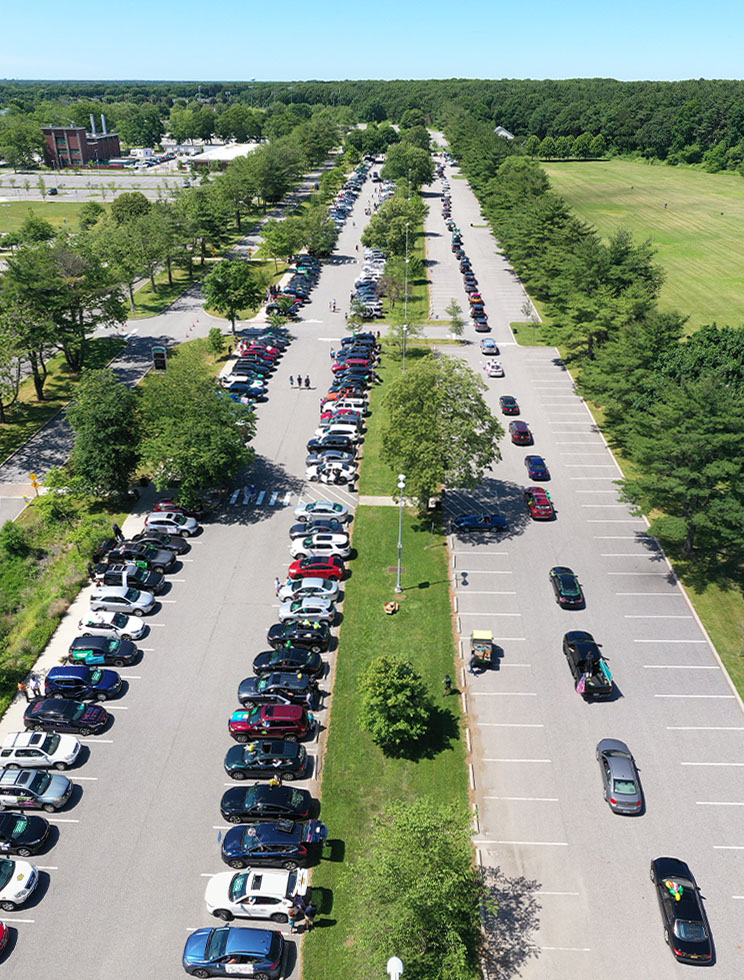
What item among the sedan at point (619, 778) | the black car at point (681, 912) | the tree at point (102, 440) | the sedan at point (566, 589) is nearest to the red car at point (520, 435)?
the sedan at point (566, 589)

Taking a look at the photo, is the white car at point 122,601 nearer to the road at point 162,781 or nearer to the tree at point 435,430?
the road at point 162,781

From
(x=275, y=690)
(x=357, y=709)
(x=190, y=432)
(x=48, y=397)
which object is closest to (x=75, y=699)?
A: (x=275, y=690)

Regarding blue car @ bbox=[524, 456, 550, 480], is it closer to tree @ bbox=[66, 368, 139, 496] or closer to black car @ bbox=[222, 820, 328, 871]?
tree @ bbox=[66, 368, 139, 496]

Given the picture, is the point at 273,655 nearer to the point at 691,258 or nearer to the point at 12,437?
the point at 12,437

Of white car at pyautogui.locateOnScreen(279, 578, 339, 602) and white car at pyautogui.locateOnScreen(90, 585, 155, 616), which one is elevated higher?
white car at pyautogui.locateOnScreen(279, 578, 339, 602)

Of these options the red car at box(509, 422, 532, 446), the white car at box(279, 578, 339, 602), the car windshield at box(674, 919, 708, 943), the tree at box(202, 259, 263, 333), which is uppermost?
the tree at box(202, 259, 263, 333)

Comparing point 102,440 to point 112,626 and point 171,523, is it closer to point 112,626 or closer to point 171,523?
point 171,523

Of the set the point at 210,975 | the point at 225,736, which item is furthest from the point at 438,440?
the point at 210,975

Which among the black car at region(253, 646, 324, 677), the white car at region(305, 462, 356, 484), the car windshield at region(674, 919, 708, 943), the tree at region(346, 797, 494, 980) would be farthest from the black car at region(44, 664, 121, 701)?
the car windshield at region(674, 919, 708, 943)
